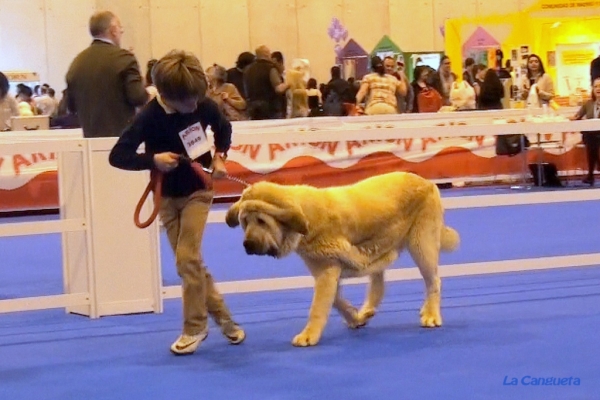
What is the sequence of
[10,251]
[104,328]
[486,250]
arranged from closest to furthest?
[104,328]
[486,250]
[10,251]

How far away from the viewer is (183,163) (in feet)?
16.1

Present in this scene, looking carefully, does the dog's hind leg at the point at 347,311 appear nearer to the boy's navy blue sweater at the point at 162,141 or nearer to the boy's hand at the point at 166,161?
the boy's navy blue sweater at the point at 162,141

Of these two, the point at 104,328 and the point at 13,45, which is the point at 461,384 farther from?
the point at 13,45

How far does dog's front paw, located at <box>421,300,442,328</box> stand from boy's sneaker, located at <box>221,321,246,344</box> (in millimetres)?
1012

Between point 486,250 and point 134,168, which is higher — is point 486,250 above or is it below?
below

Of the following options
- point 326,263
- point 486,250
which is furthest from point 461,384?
point 486,250

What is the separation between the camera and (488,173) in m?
14.1

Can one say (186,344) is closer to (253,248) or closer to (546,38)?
(253,248)

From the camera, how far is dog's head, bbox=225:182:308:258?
4.74 m

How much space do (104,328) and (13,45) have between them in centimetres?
1877

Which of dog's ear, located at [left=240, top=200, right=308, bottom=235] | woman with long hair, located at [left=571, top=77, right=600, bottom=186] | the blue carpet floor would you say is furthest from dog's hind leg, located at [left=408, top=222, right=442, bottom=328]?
woman with long hair, located at [left=571, top=77, right=600, bottom=186]

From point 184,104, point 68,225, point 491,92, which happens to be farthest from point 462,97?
point 184,104

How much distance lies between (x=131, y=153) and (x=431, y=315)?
1.88 meters

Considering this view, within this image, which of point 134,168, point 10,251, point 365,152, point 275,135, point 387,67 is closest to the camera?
point 134,168
